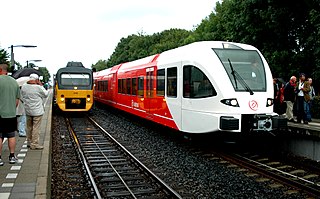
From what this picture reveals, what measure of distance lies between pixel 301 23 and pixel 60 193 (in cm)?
1713

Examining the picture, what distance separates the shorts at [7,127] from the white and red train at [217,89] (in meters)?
4.43

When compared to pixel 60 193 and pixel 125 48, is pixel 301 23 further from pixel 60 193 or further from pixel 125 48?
pixel 125 48

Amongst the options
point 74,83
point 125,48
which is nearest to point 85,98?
point 74,83

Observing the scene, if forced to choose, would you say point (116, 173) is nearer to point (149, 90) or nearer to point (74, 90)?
point (149, 90)

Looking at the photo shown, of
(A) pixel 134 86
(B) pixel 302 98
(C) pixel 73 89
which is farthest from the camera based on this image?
(C) pixel 73 89

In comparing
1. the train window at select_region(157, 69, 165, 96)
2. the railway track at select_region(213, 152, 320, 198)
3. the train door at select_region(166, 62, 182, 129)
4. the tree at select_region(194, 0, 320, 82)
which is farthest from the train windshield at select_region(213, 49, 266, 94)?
the tree at select_region(194, 0, 320, 82)

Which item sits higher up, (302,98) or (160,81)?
(160,81)

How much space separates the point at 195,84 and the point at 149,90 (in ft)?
13.3

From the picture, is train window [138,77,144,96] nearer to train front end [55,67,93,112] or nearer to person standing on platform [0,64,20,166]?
train front end [55,67,93,112]

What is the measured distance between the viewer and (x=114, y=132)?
595 inches

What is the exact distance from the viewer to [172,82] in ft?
38.4

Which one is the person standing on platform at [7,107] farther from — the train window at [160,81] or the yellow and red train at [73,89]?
A: the yellow and red train at [73,89]

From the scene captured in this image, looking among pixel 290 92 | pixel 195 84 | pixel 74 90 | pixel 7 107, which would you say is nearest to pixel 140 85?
pixel 195 84

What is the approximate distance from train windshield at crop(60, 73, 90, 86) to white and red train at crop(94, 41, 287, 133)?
9.29m
